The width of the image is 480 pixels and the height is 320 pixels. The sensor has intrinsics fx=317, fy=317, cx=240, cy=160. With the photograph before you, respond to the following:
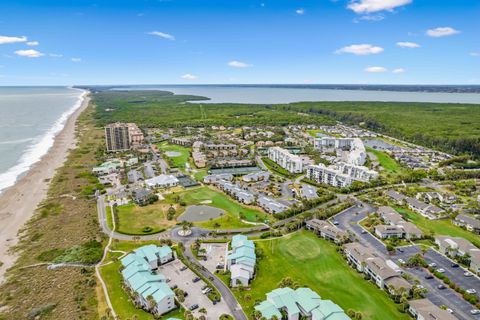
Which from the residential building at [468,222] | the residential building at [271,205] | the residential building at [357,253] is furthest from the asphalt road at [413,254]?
the residential building at [468,222]

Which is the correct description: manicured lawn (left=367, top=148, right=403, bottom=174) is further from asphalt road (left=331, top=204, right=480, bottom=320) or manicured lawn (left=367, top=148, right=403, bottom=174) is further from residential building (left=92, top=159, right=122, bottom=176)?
residential building (left=92, top=159, right=122, bottom=176)

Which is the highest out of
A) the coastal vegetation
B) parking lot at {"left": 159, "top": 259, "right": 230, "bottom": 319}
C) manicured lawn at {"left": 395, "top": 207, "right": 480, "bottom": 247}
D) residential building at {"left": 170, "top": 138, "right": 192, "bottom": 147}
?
residential building at {"left": 170, "top": 138, "right": 192, "bottom": 147}

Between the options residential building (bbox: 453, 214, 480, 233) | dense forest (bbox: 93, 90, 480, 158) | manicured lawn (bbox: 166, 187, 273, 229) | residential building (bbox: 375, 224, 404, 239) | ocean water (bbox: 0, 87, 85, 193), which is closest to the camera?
residential building (bbox: 375, 224, 404, 239)

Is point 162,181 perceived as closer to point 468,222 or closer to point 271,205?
point 271,205

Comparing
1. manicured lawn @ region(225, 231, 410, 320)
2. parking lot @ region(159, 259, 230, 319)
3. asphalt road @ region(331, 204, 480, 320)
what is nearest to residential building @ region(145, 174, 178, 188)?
parking lot @ region(159, 259, 230, 319)

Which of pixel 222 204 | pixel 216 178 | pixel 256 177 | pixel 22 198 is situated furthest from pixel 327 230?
pixel 22 198

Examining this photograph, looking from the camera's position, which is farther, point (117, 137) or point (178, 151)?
point (178, 151)

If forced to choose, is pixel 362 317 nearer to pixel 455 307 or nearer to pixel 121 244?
pixel 455 307
